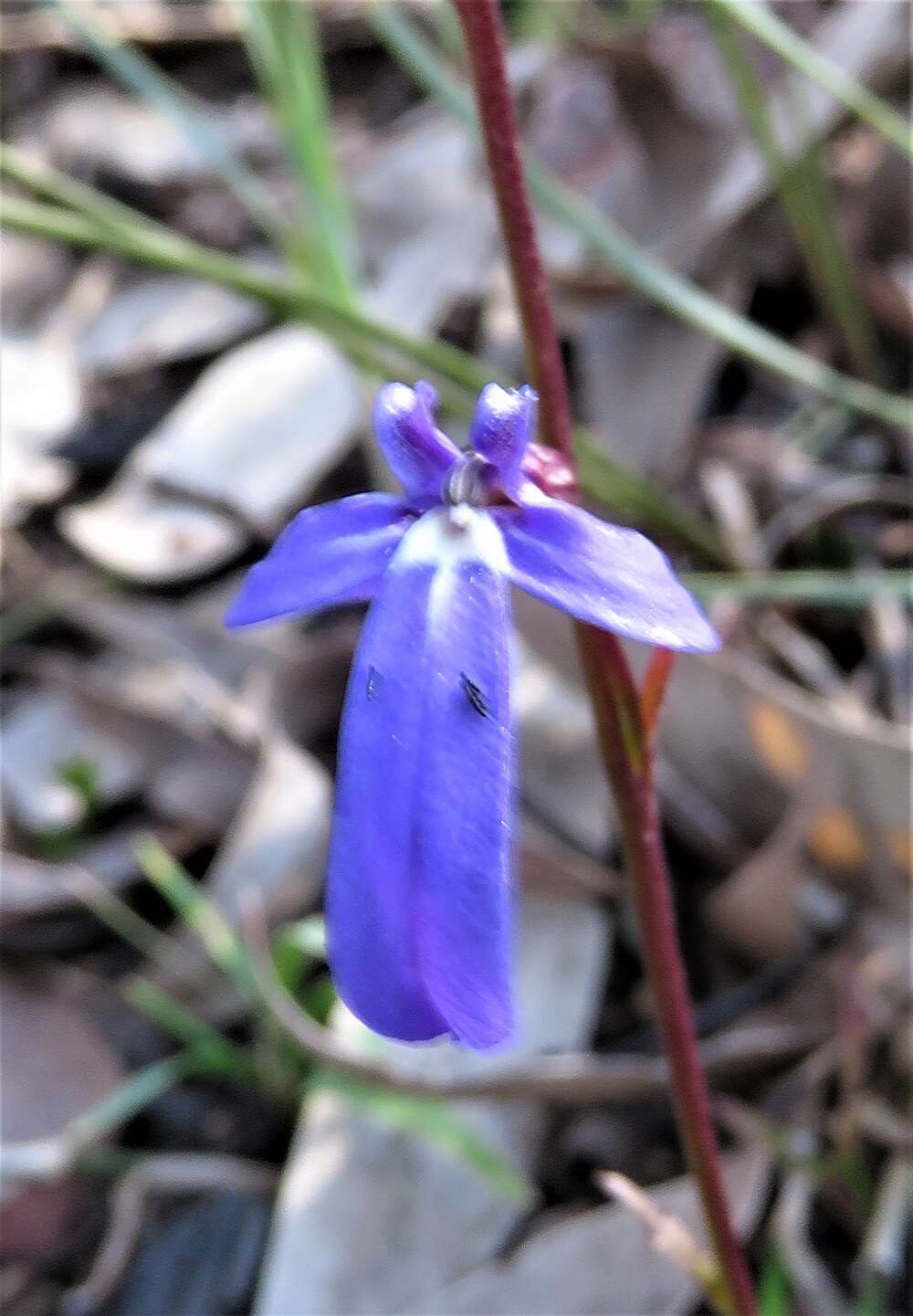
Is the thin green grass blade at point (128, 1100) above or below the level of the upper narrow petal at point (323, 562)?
below

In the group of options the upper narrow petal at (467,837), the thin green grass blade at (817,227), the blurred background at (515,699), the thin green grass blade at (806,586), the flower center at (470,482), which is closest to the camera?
the upper narrow petal at (467,837)

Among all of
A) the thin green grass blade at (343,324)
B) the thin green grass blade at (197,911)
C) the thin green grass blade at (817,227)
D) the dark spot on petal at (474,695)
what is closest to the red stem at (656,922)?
the dark spot on petal at (474,695)

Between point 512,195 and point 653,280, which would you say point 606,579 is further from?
point 653,280

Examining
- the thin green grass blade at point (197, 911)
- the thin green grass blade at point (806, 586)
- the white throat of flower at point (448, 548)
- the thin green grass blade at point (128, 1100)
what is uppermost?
the white throat of flower at point (448, 548)

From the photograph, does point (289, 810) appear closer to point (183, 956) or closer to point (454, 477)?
point (183, 956)

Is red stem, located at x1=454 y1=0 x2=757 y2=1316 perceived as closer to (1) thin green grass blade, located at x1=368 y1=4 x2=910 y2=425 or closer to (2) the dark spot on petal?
(2) the dark spot on petal

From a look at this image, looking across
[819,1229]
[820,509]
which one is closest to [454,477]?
[819,1229]

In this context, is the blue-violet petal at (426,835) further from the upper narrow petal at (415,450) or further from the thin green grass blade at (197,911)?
the thin green grass blade at (197,911)

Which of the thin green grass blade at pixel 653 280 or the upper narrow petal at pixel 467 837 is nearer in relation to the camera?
the upper narrow petal at pixel 467 837

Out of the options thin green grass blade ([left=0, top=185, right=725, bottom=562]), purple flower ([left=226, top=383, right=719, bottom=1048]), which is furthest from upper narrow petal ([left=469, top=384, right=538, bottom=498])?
thin green grass blade ([left=0, top=185, right=725, bottom=562])
